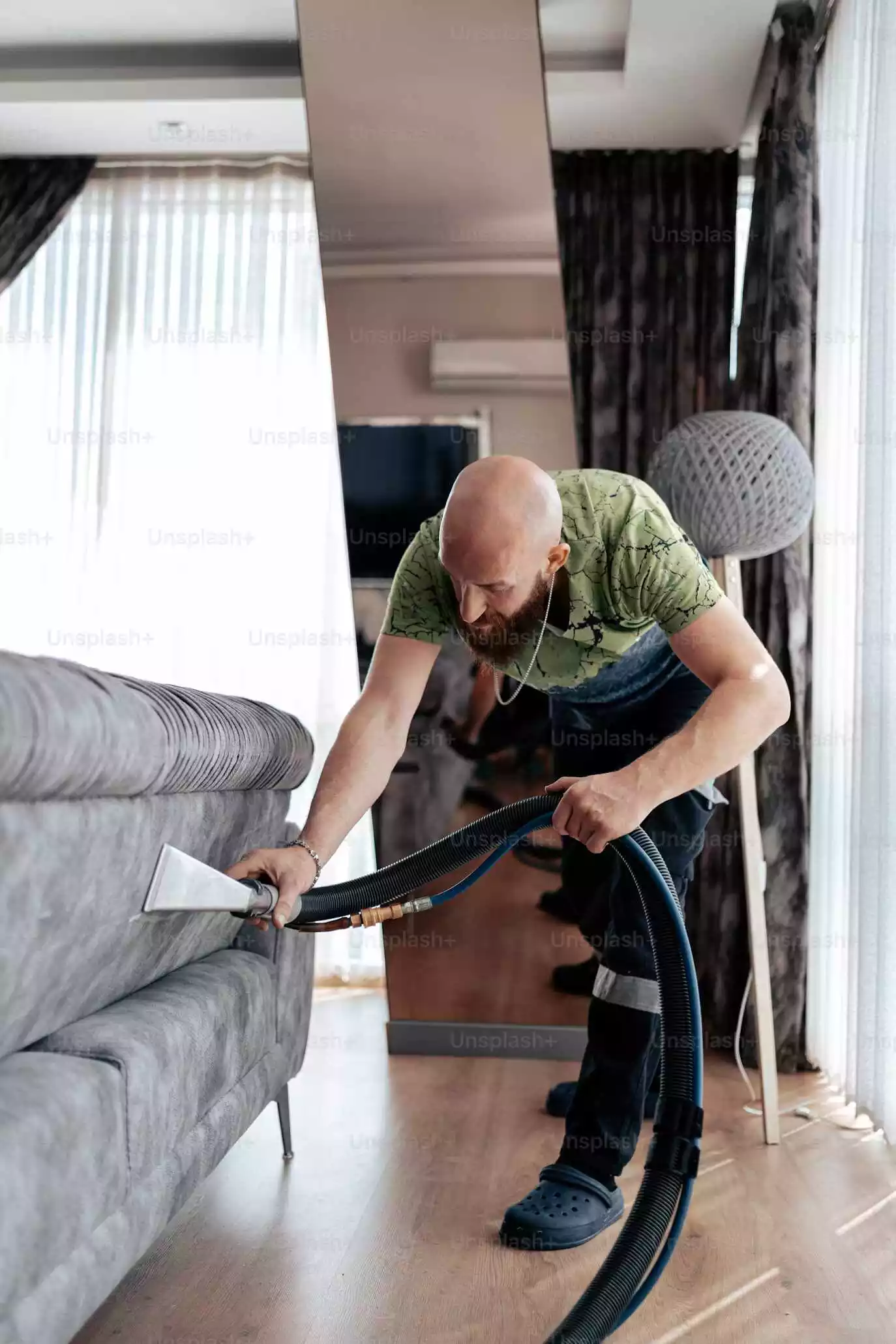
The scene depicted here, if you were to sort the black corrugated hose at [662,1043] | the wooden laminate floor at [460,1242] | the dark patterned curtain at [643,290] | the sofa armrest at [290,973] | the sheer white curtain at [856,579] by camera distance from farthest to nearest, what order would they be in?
the dark patterned curtain at [643,290] < the sheer white curtain at [856,579] < the sofa armrest at [290,973] < the wooden laminate floor at [460,1242] < the black corrugated hose at [662,1043]

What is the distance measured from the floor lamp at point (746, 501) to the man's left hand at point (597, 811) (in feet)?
3.38

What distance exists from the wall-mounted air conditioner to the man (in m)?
0.96

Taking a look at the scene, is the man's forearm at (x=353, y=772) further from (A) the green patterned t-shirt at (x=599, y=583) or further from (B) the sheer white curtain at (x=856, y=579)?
(B) the sheer white curtain at (x=856, y=579)

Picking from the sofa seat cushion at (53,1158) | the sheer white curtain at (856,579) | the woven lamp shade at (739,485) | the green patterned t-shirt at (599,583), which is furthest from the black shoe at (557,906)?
the sofa seat cushion at (53,1158)

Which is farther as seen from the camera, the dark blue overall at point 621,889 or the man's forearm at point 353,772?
the dark blue overall at point 621,889

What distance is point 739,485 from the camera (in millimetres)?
2252

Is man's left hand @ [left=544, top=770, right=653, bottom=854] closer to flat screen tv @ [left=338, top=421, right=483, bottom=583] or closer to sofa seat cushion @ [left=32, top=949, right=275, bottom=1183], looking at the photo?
sofa seat cushion @ [left=32, top=949, right=275, bottom=1183]

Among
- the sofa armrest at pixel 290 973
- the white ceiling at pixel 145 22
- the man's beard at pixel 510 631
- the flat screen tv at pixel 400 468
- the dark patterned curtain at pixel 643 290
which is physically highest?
the white ceiling at pixel 145 22

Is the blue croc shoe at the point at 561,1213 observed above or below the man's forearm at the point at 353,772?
below

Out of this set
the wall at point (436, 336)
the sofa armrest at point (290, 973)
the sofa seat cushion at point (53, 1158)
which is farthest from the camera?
the wall at point (436, 336)

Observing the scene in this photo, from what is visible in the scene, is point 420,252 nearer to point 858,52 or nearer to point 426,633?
point 858,52

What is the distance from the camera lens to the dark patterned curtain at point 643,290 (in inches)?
125

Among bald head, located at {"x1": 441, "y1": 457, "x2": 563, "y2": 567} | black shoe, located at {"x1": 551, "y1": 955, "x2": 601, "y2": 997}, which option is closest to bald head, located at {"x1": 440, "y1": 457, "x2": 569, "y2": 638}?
bald head, located at {"x1": 441, "y1": 457, "x2": 563, "y2": 567}

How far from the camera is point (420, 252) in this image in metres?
2.59
